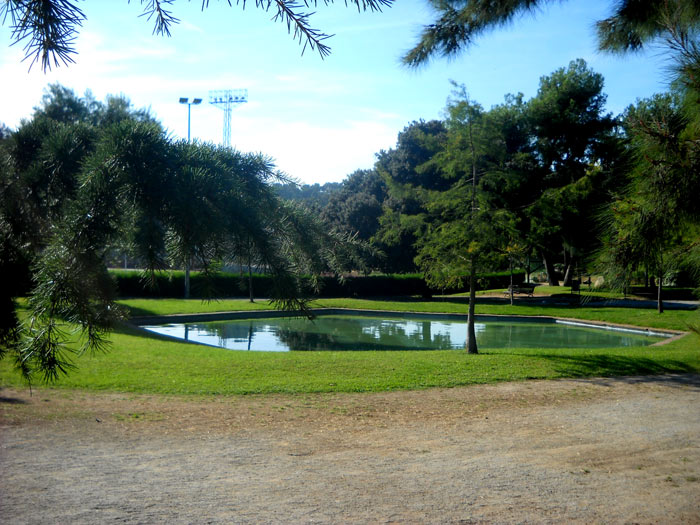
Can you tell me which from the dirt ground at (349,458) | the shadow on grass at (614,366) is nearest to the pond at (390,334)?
the shadow on grass at (614,366)

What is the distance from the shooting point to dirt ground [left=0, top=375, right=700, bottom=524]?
395 centimetres

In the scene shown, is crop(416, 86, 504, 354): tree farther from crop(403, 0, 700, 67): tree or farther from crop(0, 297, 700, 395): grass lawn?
crop(403, 0, 700, 67): tree

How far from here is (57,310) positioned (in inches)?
70.9

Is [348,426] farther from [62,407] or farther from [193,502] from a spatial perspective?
[62,407]

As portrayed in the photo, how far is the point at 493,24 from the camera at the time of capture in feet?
13.0

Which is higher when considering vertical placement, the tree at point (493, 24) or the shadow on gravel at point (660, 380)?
the tree at point (493, 24)

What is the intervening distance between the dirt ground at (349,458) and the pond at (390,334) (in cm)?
821

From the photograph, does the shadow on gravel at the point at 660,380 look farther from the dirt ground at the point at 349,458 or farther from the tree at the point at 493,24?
the tree at the point at 493,24

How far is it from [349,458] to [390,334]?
44.6 feet

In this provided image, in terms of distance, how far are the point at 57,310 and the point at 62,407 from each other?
6.18 meters

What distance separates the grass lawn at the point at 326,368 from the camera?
8.70 m

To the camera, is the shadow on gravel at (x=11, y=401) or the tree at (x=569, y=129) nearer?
the shadow on gravel at (x=11, y=401)

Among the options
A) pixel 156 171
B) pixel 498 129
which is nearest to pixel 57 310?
pixel 156 171

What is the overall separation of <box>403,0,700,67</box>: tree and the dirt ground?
11.0 feet
